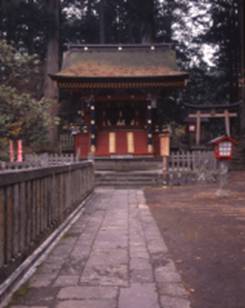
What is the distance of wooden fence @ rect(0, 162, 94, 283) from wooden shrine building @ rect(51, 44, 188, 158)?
1200cm

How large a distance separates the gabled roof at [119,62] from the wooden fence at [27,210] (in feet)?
40.4

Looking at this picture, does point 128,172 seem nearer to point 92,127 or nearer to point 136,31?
point 92,127

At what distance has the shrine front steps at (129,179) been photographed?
A: 15.3 metres

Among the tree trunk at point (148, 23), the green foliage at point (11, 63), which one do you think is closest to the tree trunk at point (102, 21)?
the tree trunk at point (148, 23)

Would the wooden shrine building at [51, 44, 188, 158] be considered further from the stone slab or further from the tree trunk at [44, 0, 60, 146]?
the stone slab

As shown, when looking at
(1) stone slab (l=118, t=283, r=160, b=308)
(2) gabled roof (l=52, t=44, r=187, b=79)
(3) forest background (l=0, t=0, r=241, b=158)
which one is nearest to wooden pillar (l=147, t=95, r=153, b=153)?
(2) gabled roof (l=52, t=44, r=187, b=79)

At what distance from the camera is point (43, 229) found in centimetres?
502

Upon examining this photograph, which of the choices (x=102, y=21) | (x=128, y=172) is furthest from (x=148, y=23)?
(x=128, y=172)

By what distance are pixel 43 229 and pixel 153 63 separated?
16906 millimetres

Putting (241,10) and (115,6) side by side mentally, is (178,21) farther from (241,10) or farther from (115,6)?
(241,10)

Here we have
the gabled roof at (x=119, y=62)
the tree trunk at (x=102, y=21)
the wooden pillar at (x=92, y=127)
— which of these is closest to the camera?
the gabled roof at (x=119, y=62)

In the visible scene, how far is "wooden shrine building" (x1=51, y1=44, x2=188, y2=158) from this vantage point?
59.5ft

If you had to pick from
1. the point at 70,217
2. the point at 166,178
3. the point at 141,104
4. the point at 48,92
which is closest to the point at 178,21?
the point at 48,92

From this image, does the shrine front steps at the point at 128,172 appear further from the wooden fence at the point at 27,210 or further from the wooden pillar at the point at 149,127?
the wooden fence at the point at 27,210
